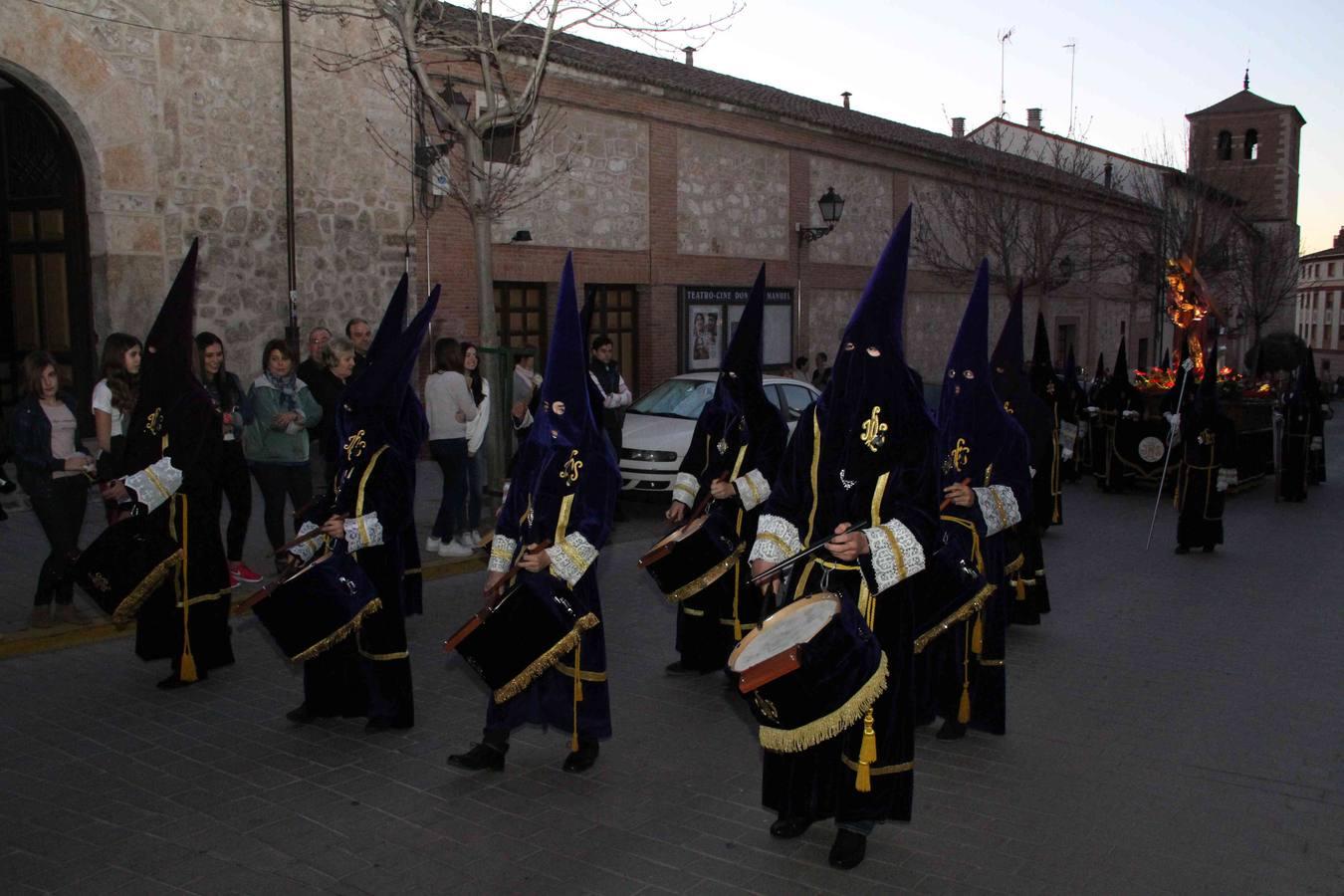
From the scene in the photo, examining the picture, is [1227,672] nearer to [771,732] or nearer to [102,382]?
[771,732]

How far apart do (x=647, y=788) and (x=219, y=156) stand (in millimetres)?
12104

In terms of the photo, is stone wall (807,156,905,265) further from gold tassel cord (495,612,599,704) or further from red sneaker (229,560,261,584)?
gold tassel cord (495,612,599,704)

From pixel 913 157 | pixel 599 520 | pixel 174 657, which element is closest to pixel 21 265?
pixel 174 657

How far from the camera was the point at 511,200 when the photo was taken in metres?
18.5

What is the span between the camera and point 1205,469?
11.6 meters

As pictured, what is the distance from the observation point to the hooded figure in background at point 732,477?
6914mm

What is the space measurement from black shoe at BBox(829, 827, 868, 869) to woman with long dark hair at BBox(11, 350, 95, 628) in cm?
513

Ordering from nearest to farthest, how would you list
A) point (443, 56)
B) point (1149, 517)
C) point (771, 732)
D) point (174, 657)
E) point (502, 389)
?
1. point (771, 732)
2. point (174, 657)
3. point (502, 389)
4. point (1149, 517)
5. point (443, 56)

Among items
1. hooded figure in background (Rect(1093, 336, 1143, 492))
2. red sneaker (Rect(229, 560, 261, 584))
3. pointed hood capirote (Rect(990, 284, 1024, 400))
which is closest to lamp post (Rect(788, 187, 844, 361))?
hooded figure in background (Rect(1093, 336, 1143, 492))

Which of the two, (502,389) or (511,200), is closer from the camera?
(502,389)

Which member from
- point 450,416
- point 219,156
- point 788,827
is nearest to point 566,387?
point 788,827

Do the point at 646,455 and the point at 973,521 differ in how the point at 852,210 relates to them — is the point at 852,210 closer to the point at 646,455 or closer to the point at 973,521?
the point at 646,455

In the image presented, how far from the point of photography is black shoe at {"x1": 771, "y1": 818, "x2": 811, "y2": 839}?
4.88 m

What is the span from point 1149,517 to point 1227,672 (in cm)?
715
